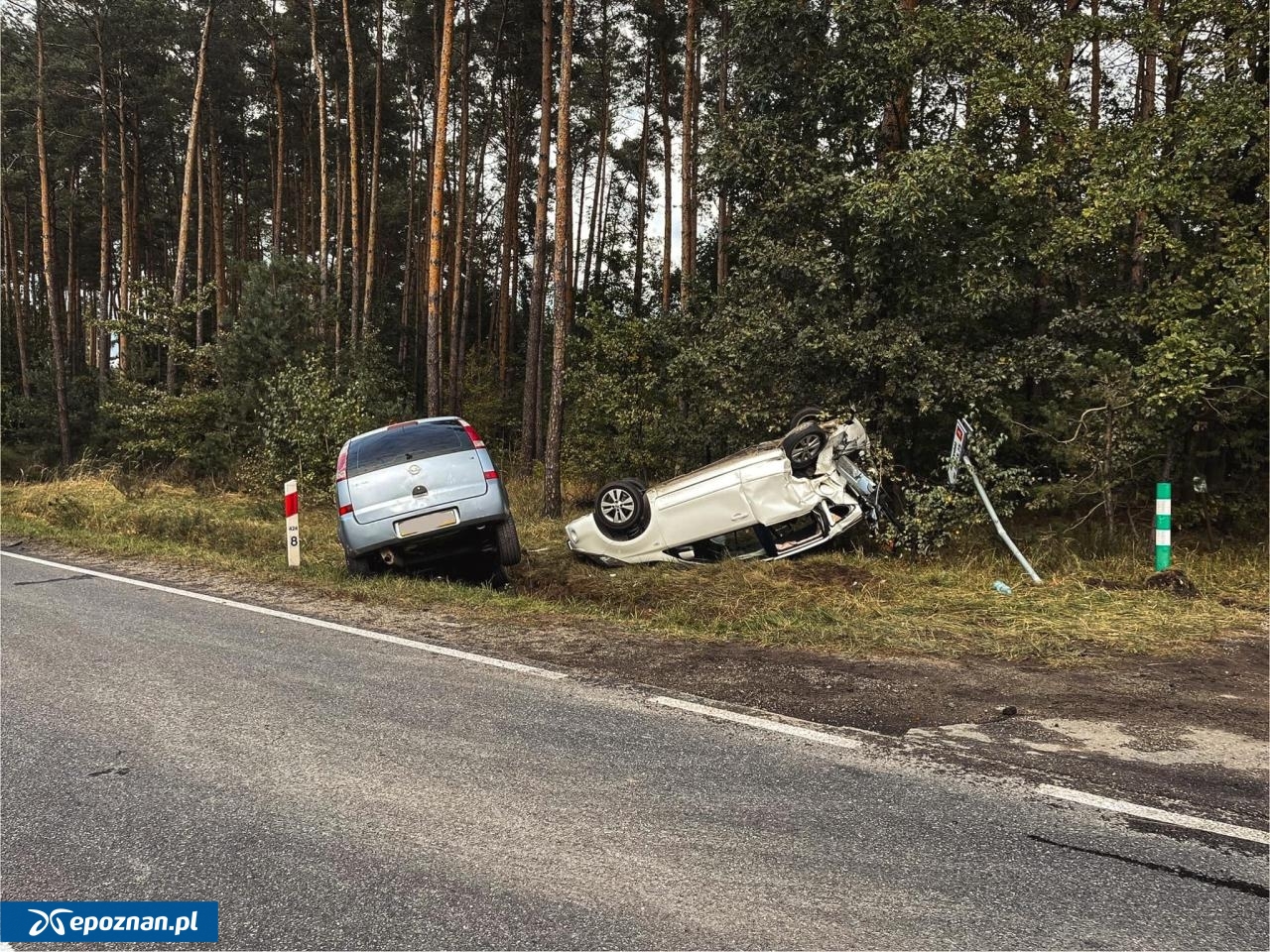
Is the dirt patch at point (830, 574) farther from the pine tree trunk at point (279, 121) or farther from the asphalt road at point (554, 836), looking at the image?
the pine tree trunk at point (279, 121)

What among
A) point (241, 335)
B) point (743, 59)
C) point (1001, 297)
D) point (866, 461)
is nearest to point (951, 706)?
point (866, 461)

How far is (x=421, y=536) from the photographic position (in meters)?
8.32

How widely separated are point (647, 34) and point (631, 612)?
2115 cm

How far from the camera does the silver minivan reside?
27.3 feet

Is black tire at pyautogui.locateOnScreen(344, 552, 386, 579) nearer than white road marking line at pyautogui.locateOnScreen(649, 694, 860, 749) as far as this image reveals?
No

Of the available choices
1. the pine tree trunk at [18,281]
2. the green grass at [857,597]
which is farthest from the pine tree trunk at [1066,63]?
the pine tree trunk at [18,281]

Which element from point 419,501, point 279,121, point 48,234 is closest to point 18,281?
point 48,234

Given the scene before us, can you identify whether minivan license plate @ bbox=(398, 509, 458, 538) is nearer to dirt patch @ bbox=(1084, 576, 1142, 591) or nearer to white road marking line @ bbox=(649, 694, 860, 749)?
white road marking line @ bbox=(649, 694, 860, 749)

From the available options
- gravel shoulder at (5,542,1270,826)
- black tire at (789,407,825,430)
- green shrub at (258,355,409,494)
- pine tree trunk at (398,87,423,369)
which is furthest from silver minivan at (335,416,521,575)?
pine tree trunk at (398,87,423,369)

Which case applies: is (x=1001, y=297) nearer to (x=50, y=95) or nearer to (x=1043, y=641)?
(x=1043, y=641)

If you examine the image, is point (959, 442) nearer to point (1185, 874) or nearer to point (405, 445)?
point (405, 445)

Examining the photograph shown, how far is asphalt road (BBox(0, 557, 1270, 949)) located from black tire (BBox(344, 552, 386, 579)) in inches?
148

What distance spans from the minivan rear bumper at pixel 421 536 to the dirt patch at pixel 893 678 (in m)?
1.44

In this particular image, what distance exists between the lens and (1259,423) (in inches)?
363
